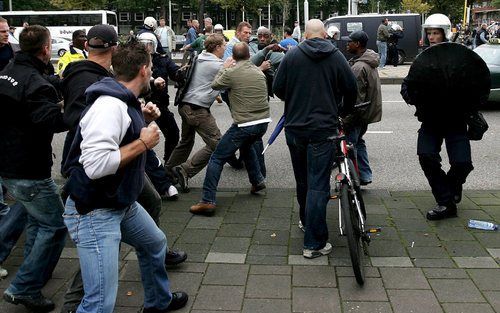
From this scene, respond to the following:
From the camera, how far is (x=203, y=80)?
621cm

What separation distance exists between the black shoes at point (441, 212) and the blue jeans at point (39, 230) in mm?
3107

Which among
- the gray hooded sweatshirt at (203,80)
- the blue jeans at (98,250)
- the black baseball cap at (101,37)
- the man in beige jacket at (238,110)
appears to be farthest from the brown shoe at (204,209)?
the blue jeans at (98,250)

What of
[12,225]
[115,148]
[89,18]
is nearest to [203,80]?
[12,225]

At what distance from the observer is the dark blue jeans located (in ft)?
16.9

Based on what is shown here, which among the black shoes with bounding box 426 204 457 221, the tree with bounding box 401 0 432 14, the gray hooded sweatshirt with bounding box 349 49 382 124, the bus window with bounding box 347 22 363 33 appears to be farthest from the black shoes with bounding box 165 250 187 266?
the tree with bounding box 401 0 432 14

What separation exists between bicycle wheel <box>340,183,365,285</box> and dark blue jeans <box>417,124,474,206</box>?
140 cm

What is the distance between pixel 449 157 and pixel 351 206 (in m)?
1.62

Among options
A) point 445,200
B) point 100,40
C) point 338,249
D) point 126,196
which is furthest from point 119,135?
point 445,200

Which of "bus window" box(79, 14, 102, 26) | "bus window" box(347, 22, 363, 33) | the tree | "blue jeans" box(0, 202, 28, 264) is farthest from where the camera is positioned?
the tree

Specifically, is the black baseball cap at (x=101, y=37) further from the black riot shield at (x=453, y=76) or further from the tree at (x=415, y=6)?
the tree at (x=415, y=6)

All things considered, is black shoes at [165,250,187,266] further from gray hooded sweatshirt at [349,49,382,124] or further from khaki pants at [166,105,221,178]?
gray hooded sweatshirt at [349,49,382,124]

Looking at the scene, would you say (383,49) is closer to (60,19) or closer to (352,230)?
(352,230)

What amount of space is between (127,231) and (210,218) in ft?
7.62

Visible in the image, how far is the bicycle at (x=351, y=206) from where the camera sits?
386 cm
